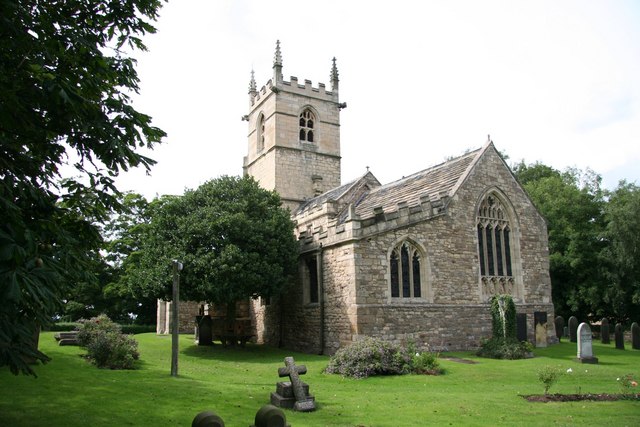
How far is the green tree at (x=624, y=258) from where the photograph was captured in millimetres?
30047

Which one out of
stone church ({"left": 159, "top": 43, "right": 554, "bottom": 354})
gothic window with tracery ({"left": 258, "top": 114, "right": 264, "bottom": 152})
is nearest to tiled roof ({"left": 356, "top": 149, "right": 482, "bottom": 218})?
stone church ({"left": 159, "top": 43, "right": 554, "bottom": 354})

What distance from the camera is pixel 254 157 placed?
3741cm

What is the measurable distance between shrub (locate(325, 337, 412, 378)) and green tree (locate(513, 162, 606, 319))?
19.4 meters

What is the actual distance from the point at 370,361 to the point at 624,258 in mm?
22073

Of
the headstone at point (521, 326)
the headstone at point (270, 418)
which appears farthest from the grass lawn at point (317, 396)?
the headstone at point (521, 326)

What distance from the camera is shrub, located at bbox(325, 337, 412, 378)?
14.7 m

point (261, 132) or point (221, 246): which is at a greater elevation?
point (261, 132)

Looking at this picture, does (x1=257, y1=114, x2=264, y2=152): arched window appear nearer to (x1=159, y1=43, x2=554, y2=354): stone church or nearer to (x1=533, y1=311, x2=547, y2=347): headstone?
(x1=159, y1=43, x2=554, y2=354): stone church

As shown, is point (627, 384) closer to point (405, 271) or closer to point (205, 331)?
point (405, 271)

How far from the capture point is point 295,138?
1358 inches

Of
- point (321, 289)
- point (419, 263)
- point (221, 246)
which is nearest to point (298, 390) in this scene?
point (321, 289)

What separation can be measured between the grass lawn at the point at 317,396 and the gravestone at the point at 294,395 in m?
0.23

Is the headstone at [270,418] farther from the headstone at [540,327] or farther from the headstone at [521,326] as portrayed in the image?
the headstone at [540,327]

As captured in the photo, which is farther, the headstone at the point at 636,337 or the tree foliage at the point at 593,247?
the tree foliage at the point at 593,247
